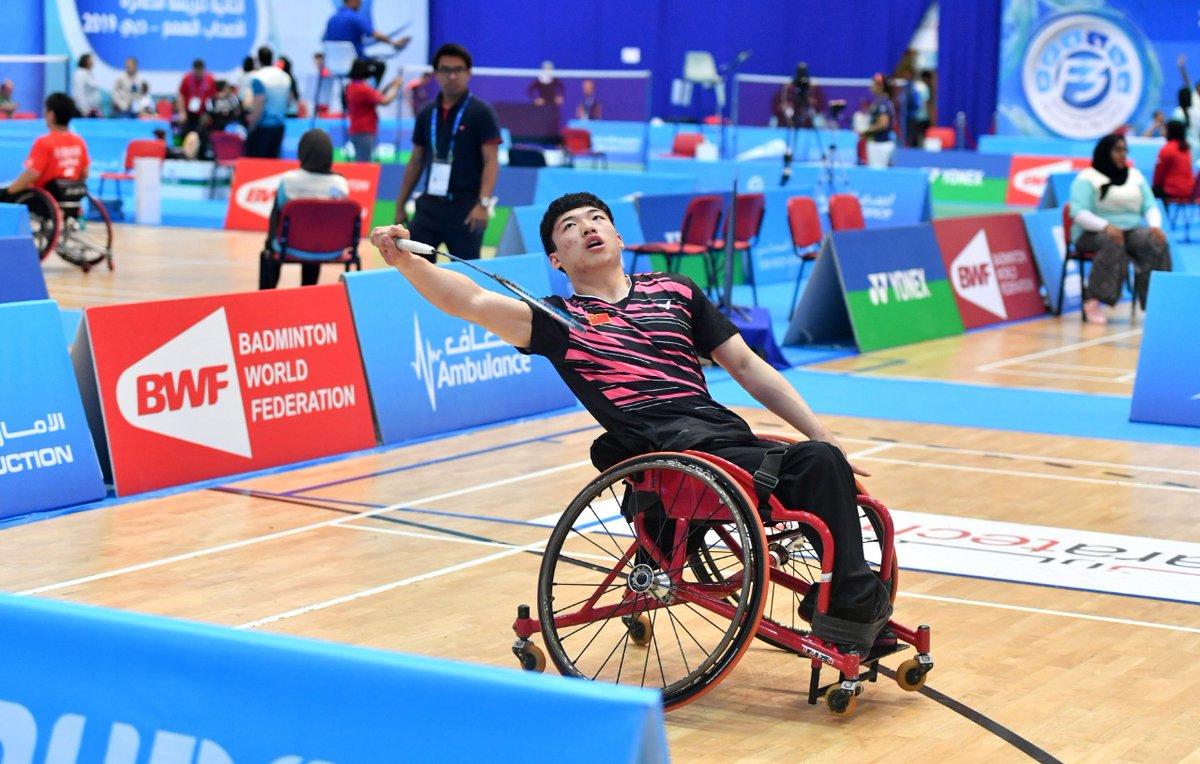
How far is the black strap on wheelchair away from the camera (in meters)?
4.05

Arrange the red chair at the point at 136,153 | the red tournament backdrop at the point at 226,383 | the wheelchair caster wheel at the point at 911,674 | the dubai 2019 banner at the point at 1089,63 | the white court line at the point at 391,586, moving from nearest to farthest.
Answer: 1. the wheelchair caster wheel at the point at 911,674
2. the white court line at the point at 391,586
3. the red tournament backdrop at the point at 226,383
4. the red chair at the point at 136,153
5. the dubai 2019 banner at the point at 1089,63

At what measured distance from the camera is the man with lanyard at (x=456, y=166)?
9008 mm

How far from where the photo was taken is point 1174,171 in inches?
697

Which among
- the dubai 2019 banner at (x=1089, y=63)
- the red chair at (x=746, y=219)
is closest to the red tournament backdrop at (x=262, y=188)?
the red chair at (x=746, y=219)

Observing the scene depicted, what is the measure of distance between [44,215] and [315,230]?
3.72m

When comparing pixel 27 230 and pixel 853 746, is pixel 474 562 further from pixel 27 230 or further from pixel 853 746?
pixel 27 230

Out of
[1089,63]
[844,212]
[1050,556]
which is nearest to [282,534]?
[1050,556]

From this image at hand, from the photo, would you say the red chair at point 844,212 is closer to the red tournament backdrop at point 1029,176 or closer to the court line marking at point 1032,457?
the court line marking at point 1032,457

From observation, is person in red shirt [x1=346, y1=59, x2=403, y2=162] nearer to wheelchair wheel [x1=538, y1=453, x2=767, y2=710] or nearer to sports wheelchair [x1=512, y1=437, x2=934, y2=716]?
wheelchair wheel [x1=538, y1=453, x2=767, y2=710]

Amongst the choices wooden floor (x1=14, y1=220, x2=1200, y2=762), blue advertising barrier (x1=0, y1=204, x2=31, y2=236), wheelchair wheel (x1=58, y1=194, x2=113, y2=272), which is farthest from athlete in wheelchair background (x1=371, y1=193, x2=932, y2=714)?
wheelchair wheel (x1=58, y1=194, x2=113, y2=272)

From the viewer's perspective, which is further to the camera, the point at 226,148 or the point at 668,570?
the point at 226,148

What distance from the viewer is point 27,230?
10.8 metres

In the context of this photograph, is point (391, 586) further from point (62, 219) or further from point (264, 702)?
point (62, 219)

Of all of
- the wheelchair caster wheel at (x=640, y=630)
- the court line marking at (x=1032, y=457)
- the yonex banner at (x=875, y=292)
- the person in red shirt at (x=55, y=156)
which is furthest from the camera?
the person in red shirt at (x=55, y=156)
